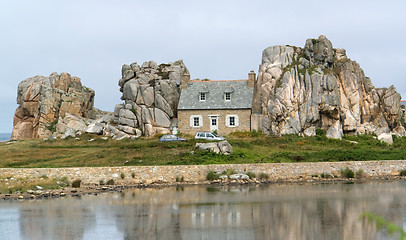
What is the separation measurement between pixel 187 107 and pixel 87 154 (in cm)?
1668

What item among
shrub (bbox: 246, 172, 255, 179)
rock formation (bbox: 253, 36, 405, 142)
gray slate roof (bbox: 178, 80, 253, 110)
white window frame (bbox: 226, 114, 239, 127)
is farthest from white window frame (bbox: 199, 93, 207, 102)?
shrub (bbox: 246, 172, 255, 179)

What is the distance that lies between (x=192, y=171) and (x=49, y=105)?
3512cm

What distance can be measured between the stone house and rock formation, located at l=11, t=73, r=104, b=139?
1508 cm

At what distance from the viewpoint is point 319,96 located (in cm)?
5925

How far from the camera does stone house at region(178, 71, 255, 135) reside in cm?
6081

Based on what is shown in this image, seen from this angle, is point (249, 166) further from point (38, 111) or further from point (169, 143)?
point (38, 111)

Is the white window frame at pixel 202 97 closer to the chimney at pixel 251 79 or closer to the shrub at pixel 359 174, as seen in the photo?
the chimney at pixel 251 79

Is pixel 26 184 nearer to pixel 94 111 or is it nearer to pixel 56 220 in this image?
pixel 56 220

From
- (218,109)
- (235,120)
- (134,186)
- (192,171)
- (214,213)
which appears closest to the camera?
(214,213)

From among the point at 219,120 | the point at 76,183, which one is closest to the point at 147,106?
the point at 219,120

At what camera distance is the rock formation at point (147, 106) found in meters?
61.7

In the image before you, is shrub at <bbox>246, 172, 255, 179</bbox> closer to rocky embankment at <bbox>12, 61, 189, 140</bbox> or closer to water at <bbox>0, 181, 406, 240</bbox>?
water at <bbox>0, 181, 406, 240</bbox>

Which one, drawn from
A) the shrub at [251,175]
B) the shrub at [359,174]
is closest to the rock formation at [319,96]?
the shrub at [359,174]

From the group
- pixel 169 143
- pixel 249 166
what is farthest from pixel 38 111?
pixel 249 166
